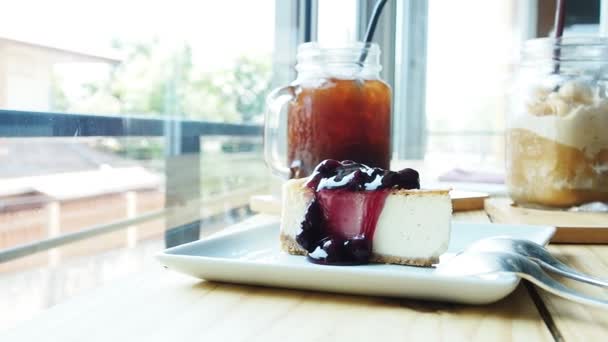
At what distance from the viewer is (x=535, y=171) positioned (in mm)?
893

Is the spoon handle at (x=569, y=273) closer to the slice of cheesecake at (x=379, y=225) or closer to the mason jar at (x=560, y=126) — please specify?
the slice of cheesecake at (x=379, y=225)

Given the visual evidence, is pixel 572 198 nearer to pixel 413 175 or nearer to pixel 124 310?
pixel 413 175

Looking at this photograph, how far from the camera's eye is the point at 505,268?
0.43 meters

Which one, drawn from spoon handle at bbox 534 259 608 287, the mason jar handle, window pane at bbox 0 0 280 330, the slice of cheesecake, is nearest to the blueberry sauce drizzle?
the slice of cheesecake

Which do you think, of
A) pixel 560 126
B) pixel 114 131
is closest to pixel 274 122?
pixel 114 131

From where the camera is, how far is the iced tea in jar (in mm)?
865

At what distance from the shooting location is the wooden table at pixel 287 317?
362 millimetres

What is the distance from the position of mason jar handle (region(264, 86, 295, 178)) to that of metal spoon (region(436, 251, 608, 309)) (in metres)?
0.47

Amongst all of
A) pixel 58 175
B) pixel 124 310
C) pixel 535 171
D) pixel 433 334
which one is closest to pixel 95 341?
pixel 124 310

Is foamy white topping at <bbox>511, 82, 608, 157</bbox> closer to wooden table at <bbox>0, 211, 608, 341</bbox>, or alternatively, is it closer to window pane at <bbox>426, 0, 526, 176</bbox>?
wooden table at <bbox>0, 211, 608, 341</bbox>

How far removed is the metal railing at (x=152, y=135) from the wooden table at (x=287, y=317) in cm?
21

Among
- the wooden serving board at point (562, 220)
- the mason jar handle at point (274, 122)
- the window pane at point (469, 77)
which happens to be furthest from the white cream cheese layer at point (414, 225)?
the window pane at point (469, 77)

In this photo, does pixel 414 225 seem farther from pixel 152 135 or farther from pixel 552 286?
pixel 152 135

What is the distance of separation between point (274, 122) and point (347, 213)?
0.42 meters
